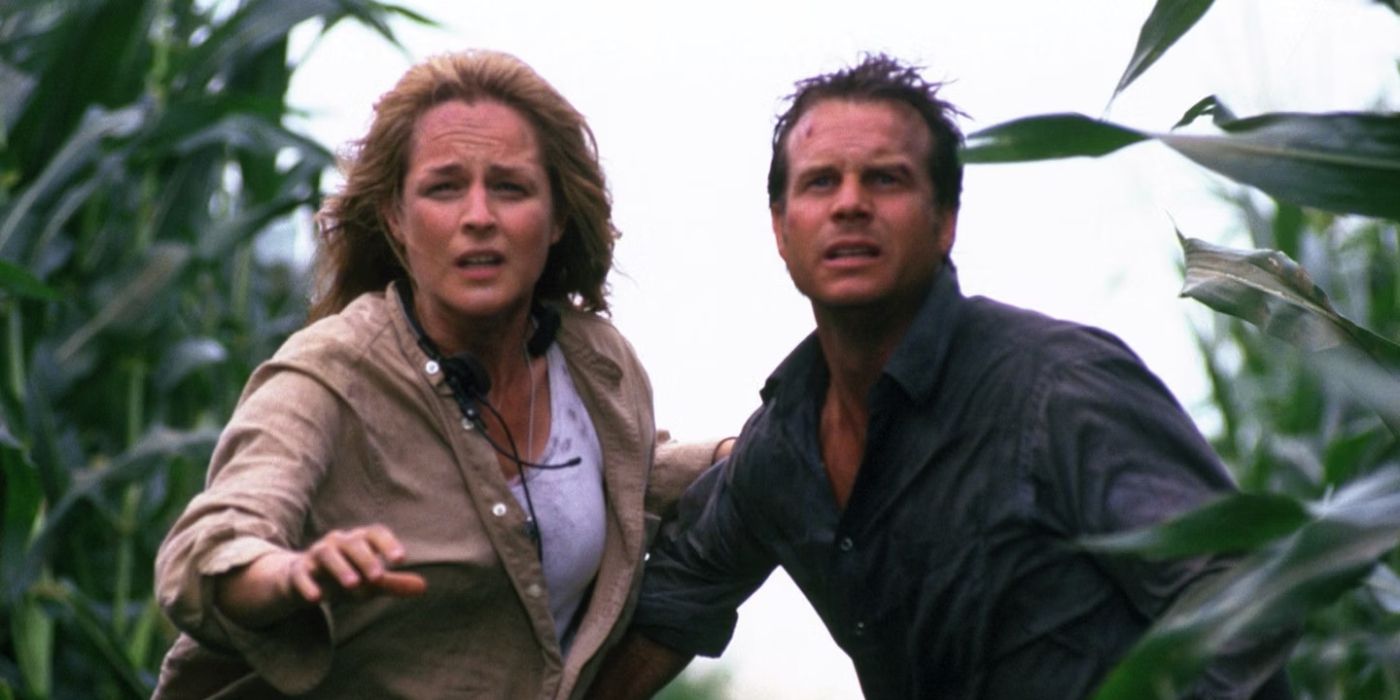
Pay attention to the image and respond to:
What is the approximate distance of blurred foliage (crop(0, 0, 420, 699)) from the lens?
4.71 metres

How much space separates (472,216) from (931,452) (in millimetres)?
693

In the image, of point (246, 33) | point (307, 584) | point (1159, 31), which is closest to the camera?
point (1159, 31)

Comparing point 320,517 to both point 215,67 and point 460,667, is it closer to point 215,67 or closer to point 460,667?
point 460,667

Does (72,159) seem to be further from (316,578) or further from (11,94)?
(316,578)

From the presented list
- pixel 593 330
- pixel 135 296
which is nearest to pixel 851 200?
pixel 593 330

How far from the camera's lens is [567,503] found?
3.06 meters

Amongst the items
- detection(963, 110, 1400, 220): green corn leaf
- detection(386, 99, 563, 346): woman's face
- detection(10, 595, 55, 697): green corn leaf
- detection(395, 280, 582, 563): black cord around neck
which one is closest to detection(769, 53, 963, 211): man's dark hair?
detection(386, 99, 563, 346): woman's face

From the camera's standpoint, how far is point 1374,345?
196cm

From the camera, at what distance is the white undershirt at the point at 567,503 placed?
3.03 metres

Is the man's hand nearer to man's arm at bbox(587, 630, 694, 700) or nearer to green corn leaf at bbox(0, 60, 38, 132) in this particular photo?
man's arm at bbox(587, 630, 694, 700)

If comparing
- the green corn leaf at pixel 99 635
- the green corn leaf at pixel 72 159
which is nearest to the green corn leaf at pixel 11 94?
the green corn leaf at pixel 72 159

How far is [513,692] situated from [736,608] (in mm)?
454

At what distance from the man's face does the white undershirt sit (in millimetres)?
445

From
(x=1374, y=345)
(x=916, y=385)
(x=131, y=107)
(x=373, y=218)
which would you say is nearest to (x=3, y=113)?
(x=131, y=107)
